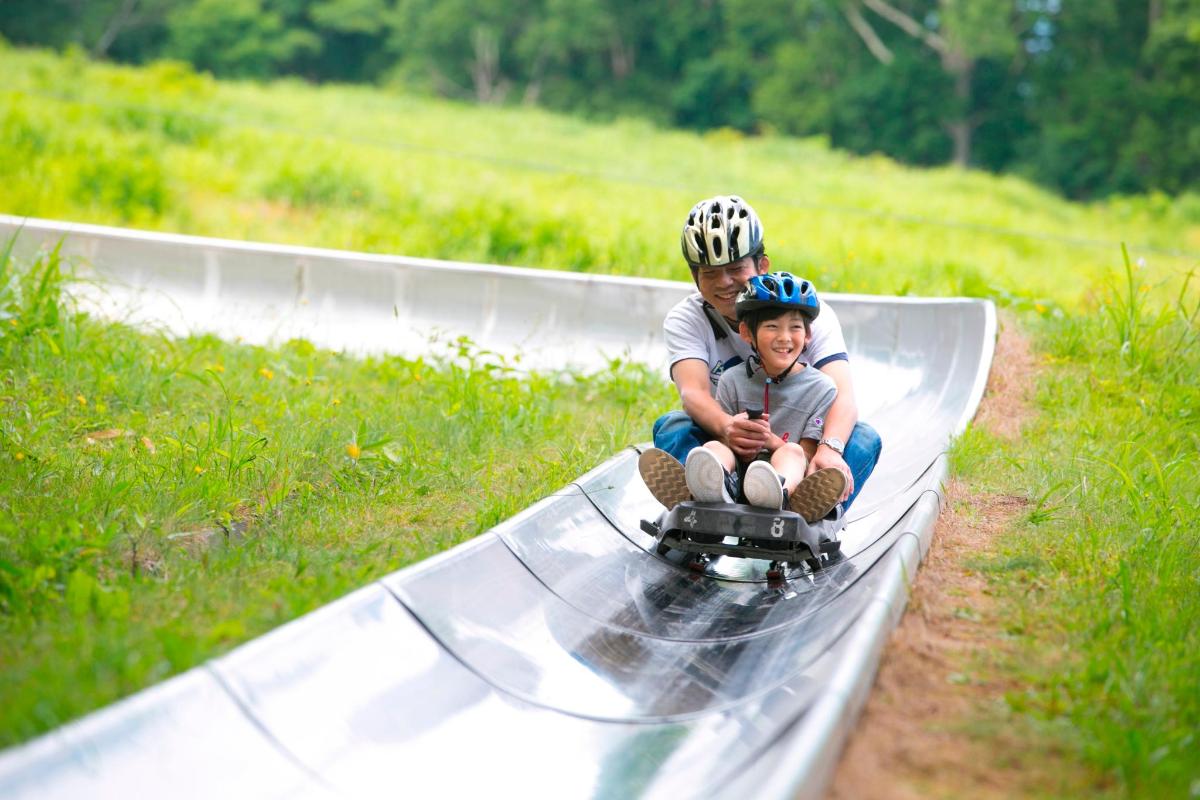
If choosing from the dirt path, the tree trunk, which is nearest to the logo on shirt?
the dirt path

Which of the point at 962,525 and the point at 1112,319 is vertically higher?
the point at 1112,319

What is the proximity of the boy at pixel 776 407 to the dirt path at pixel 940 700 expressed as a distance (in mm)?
493

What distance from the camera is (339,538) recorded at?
14.0ft

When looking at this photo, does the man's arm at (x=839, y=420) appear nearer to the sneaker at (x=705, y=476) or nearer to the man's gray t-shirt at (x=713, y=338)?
the man's gray t-shirt at (x=713, y=338)

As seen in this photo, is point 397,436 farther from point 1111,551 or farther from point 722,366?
point 1111,551

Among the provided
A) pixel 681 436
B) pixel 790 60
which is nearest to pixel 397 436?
pixel 681 436

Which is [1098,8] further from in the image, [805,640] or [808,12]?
[805,640]

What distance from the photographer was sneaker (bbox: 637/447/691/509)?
4.30 meters

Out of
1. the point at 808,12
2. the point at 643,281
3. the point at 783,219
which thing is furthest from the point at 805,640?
the point at 808,12

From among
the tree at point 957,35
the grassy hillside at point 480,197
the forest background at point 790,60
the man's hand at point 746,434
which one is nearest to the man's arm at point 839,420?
the man's hand at point 746,434

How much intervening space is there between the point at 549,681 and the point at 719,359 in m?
1.68

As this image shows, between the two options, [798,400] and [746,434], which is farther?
[798,400]

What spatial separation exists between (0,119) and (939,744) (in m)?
13.7

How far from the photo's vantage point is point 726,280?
468cm
